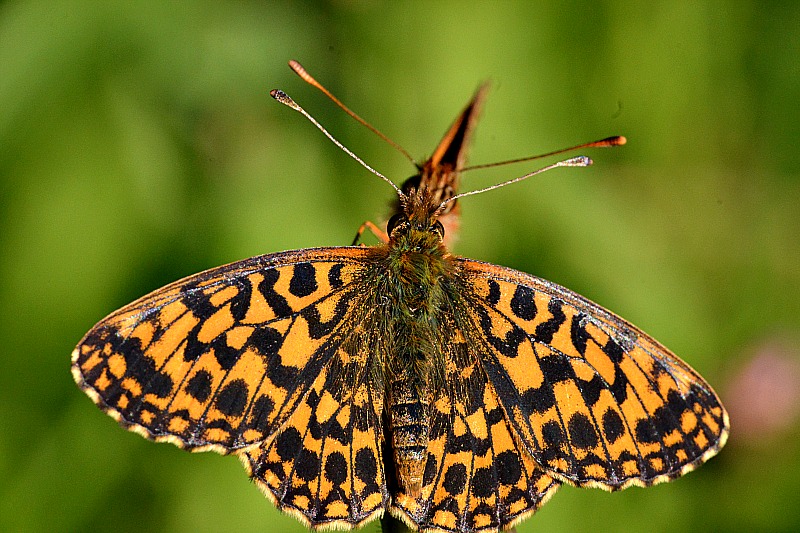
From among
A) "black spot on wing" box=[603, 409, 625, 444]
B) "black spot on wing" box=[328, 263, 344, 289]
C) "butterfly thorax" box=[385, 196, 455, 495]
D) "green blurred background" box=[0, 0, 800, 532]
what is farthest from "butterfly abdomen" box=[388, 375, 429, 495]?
"green blurred background" box=[0, 0, 800, 532]

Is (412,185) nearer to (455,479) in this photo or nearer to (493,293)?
(493,293)

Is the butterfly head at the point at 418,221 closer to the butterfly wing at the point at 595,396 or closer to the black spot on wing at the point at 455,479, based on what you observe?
the butterfly wing at the point at 595,396

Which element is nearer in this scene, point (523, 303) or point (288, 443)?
point (288, 443)

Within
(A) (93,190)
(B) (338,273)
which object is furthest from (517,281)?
(A) (93,190)

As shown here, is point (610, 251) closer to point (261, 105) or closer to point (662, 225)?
point (662, 225)

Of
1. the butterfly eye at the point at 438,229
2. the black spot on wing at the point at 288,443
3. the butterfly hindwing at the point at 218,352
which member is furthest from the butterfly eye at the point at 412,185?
the black spot on wing at the point at 288,443

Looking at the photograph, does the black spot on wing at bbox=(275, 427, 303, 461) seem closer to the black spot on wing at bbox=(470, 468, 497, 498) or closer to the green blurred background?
the black spot on wing at bbox=(470, 468, 497, 498)

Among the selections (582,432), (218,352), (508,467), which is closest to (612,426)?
(582,432)
